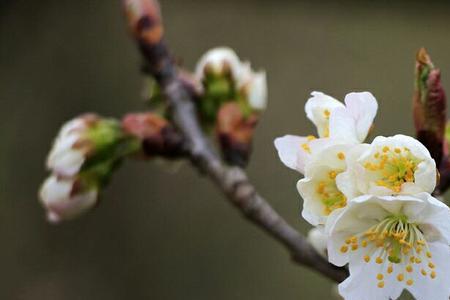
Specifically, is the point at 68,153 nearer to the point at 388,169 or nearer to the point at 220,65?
the point at 220,65

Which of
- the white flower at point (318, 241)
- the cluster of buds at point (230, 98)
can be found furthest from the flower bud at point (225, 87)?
the white flower at point (318, 241)

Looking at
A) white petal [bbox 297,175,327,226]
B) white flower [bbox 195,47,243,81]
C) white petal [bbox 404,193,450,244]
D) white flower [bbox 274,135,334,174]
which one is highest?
white flower [bbox 195,47,243,81]

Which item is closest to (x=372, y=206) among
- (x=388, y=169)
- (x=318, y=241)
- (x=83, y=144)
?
(x=388, y=169)

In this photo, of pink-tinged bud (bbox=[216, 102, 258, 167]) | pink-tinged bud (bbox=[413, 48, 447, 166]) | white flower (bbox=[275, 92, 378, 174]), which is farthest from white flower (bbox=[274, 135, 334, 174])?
pink-tinged bud (bbox=[216, 102, 258, 167])

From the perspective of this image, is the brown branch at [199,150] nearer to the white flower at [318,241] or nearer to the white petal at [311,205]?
the white flower at [318,241]

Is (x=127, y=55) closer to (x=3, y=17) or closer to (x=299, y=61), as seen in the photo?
(x=3, y=17)

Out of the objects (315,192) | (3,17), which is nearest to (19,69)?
(3,17)

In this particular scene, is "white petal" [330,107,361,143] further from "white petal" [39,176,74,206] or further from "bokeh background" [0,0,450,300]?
"bokeh background" [0,0,450,300]
